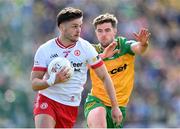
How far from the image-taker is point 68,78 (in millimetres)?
8023

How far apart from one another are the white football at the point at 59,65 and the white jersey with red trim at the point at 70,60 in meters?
0.12

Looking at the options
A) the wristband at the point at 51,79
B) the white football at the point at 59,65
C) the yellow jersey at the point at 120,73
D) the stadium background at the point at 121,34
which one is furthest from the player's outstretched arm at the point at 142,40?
the stadium background at the point at 121,34

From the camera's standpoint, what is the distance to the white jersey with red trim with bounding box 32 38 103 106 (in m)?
8.15

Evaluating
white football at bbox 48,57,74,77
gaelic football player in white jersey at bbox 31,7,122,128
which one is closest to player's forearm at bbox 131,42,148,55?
gaelic football player in white jersey at bbox 31,7,122,128

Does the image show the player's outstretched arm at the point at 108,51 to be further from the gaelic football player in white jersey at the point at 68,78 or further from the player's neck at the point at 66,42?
the player's neck at the point at 66,42

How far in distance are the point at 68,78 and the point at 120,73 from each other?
170 centimetres

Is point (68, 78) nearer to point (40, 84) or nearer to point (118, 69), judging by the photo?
point (40, 84)

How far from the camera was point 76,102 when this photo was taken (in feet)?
27.6

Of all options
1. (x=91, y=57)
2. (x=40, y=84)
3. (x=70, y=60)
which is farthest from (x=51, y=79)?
(x=91, y=57)

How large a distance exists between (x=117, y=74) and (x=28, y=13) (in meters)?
7.03

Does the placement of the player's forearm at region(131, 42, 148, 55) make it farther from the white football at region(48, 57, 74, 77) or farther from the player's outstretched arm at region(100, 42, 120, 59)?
the white football at region(48, 57, 74, 77)

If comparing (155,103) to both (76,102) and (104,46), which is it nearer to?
(104,46)

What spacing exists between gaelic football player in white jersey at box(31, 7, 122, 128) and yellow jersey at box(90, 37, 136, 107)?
3.80ft

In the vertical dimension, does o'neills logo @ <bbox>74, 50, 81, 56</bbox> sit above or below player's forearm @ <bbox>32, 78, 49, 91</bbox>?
above
